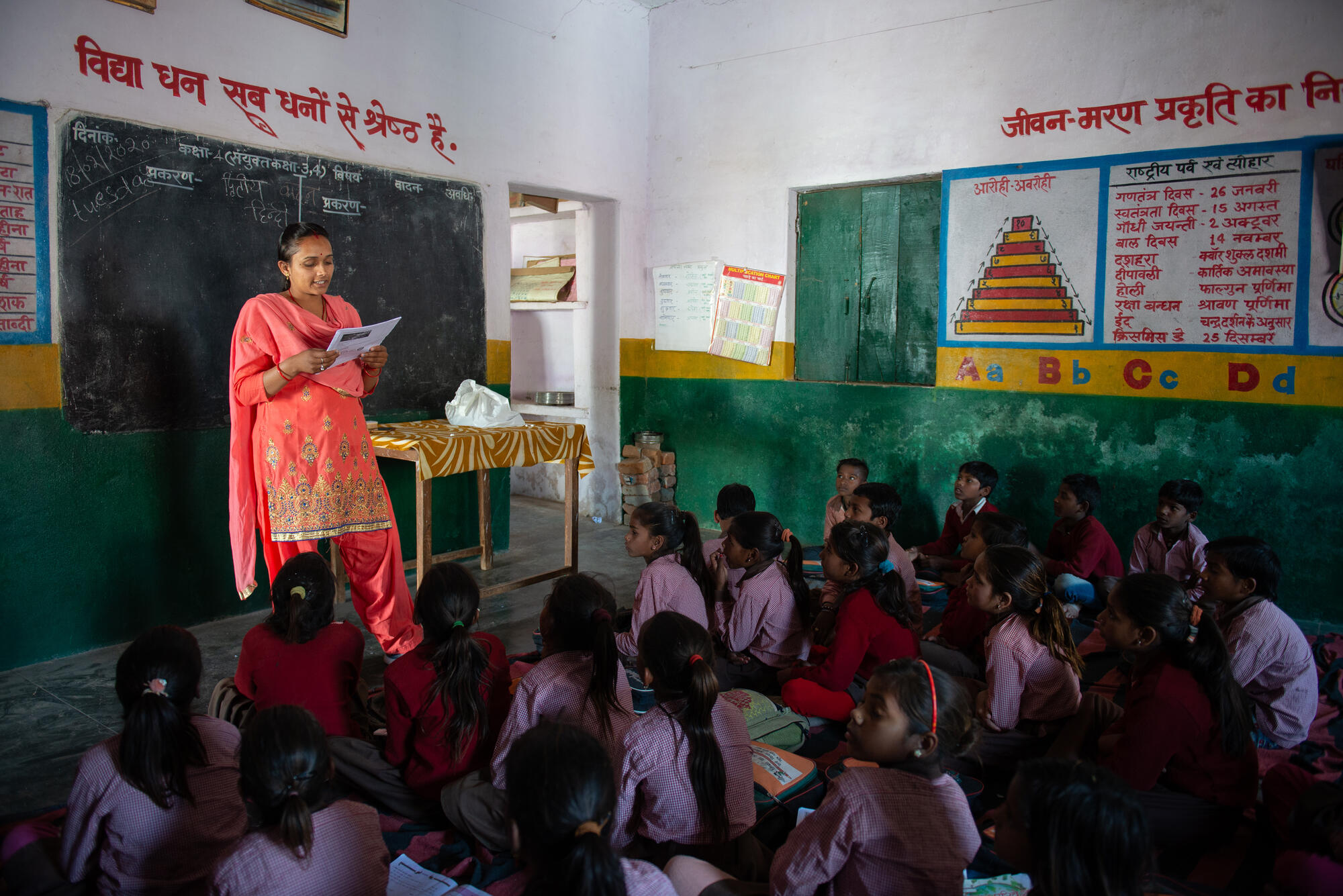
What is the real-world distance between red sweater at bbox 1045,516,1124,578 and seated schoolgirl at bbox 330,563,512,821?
9.71ft

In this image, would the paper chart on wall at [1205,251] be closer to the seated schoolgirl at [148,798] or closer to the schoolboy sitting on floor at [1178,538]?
the schoolboy sitting on floor at [1178,538]

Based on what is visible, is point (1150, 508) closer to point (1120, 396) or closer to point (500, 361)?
point (1120, 396)

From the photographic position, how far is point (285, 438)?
11.1 ft

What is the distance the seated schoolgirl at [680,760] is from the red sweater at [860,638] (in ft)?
2.99

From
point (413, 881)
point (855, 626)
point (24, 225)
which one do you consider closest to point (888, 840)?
point (413, 881)

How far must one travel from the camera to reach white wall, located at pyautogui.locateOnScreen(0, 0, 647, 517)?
3.51 meters

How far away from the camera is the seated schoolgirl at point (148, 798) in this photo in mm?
1729

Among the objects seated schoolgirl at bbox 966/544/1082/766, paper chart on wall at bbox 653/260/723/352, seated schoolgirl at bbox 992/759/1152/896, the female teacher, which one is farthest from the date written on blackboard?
seated schoolgirl at bbox 992/759/1152/896

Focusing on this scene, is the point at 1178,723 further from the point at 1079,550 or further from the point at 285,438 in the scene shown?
the point at 285,438

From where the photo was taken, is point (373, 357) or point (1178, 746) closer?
point (1178, 746)

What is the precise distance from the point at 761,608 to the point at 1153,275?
2.91 metres

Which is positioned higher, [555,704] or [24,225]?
[24,225]

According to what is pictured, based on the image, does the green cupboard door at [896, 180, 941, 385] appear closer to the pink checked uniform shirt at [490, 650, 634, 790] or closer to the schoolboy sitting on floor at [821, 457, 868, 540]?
the schoolboy sitting on floor at [821, 457, 868, 540]

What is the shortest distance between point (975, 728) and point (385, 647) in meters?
2.61
